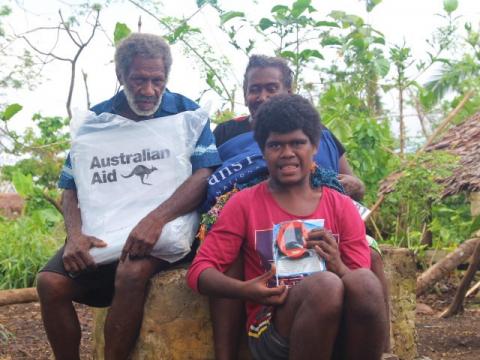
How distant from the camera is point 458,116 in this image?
10453 millimetres

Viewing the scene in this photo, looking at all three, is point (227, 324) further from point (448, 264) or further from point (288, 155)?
point (448, 264)

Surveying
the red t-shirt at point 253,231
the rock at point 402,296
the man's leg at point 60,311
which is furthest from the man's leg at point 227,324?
the rock at point 402,296

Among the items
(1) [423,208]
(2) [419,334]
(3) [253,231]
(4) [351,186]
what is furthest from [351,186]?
(1) [423,208]

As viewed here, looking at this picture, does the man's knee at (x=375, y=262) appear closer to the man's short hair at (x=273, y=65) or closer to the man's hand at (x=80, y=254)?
the man's short hair at (x=273, y=65)

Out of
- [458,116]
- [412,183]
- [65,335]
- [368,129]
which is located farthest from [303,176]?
[458,116]

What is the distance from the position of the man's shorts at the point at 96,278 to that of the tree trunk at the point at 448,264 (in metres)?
4.25

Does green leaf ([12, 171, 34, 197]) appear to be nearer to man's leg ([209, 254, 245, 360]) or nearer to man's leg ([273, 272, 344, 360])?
man's leg ([209, 254, 245, 360])

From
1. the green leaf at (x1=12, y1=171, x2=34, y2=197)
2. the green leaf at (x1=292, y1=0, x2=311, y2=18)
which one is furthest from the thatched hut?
the green leaf at (x1=12, y1=171, x2=34, y2=197)

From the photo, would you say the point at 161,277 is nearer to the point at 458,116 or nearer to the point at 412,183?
the point at 412,183

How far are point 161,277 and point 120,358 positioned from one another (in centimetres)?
39

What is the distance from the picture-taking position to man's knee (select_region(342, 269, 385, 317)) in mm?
2666

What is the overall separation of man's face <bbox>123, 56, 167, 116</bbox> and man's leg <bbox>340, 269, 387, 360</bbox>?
4.33 ft

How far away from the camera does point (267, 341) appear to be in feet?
9.37

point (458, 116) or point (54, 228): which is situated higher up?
point (458, 116)
